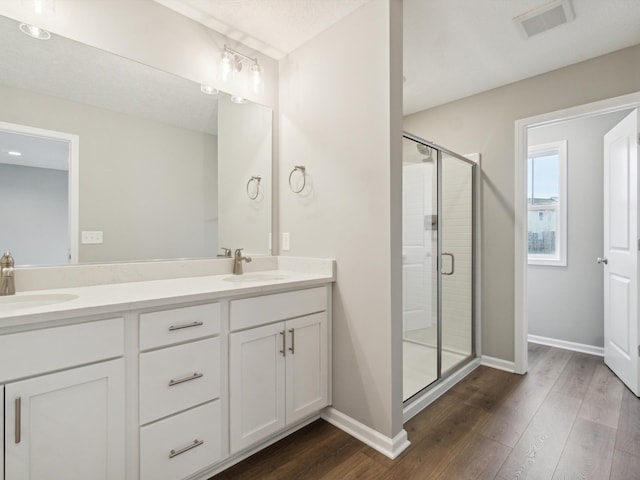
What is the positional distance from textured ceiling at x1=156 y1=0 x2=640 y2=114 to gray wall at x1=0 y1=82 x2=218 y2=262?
745 mm

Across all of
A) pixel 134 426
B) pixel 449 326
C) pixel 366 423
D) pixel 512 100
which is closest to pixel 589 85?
pixel 512 100

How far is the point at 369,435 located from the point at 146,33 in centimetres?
253

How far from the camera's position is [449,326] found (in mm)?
2725

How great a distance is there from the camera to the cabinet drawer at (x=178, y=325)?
1.28 metres

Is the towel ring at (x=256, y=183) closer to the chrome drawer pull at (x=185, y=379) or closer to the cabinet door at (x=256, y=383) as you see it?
the cabinet door at (x=256, y=383)

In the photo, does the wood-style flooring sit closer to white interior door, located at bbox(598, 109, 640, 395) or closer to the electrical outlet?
white interior door, located at bbox(598, 109, 640, 395)

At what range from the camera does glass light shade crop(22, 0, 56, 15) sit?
1.45m

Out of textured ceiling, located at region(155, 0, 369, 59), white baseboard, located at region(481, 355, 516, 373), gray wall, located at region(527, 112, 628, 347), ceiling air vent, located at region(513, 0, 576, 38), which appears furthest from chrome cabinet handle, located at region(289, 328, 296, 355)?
gray wall, located at region(527, 112, 628, 347)

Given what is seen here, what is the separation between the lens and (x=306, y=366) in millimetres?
1842

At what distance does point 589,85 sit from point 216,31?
108 inches

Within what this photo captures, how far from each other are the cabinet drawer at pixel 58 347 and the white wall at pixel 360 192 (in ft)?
3.88

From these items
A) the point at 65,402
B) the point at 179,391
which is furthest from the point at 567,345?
the point at 65,402

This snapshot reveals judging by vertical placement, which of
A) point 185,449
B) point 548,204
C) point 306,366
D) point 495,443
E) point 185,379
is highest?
point 548,204

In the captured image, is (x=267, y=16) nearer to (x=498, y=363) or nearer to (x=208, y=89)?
(x=208, y=89)
